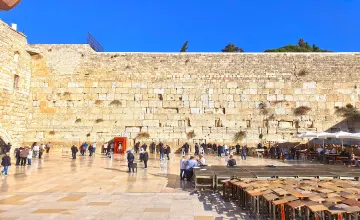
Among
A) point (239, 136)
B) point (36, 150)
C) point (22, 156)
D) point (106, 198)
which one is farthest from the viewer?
point (239, 136)

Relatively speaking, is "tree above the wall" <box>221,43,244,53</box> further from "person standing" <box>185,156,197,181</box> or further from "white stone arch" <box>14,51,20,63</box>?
"person standing" <box>185,156,197,181</box>

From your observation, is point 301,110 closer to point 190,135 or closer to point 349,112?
point 349,112

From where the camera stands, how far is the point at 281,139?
1856 centimetres

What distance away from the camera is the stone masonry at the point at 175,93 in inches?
754

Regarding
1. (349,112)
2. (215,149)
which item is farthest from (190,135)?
(349,112)

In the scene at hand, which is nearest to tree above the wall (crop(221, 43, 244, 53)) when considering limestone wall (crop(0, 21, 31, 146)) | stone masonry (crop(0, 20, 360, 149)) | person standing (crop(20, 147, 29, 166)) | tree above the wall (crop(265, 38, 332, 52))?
tree above the wall (crop(265, 38, 332, 52))

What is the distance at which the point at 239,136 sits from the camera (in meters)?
19.0

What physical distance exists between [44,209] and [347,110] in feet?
61.6

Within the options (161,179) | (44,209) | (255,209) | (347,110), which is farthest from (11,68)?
(347,110)

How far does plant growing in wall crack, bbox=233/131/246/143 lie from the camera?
745 inches

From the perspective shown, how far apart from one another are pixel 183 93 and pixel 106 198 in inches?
544

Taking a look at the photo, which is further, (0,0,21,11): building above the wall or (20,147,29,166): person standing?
(20,147,29,166): person standing

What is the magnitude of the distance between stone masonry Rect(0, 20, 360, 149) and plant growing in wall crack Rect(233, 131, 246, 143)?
298 millimetres

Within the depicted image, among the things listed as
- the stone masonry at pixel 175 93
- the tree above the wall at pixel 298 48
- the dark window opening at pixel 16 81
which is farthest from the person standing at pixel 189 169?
the tree above the wall at pixel 298 48
